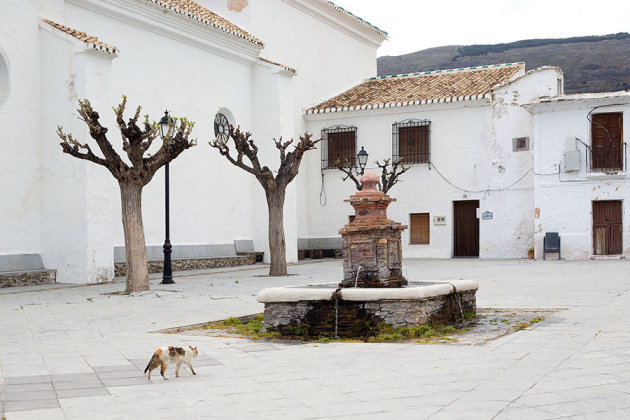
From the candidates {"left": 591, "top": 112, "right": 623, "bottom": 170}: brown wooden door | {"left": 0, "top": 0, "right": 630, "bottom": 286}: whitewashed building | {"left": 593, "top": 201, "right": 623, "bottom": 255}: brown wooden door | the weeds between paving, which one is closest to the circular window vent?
{"left": 0, "top": 0, "right": 630, "bottom": 286}: whitewashed building

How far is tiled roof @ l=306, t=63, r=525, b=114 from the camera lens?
2536 cm

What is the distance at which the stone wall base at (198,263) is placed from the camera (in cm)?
1741

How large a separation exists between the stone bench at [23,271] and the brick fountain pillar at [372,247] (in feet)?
27.6

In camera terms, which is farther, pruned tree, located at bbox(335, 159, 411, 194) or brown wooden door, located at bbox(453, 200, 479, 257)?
brown wooden door, located at bbox(453, 200, 479, 257)

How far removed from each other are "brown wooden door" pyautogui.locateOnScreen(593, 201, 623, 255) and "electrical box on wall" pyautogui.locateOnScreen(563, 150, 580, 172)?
1277 millimetres

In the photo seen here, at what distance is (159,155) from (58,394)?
28.1ft

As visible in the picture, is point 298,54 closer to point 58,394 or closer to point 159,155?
point 159,155

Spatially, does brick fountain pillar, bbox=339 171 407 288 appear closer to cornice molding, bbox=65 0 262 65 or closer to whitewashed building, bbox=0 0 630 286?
whitewashed building, bbox=0 0 630 286

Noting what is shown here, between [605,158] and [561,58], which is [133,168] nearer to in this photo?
[605,158]

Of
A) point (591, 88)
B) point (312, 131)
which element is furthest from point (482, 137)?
point (591, 88)

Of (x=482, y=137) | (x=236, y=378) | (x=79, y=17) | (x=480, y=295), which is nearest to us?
(x=236, y=378)

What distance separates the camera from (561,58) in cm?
7181

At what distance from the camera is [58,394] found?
208 inches

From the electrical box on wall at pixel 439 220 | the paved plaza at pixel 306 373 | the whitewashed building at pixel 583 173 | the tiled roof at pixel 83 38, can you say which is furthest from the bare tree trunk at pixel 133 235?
the whitewashed building at pixel 583 173
